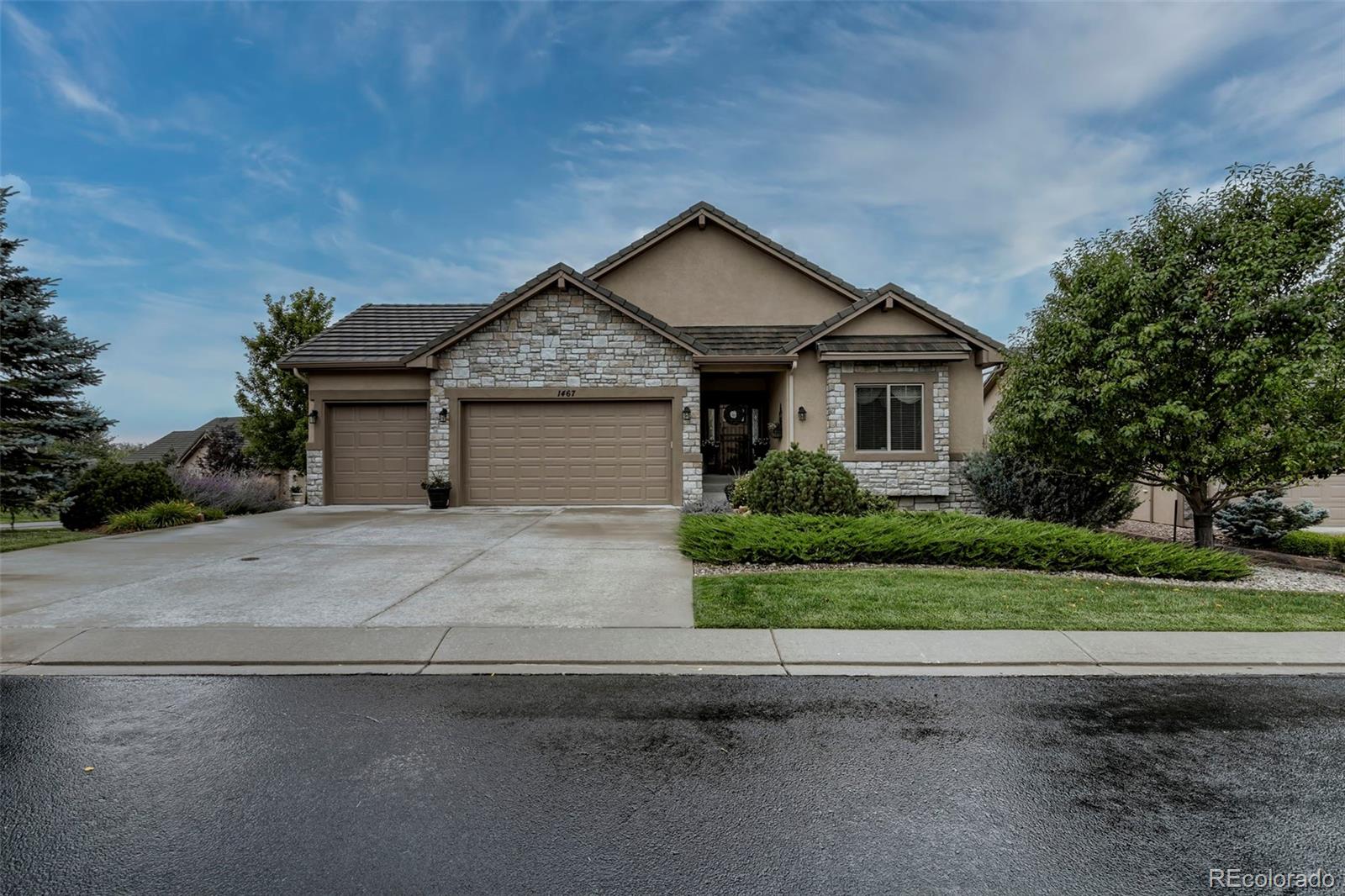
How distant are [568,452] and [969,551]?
31.8 ft

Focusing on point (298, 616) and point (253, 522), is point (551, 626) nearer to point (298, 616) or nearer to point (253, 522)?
point (298, 616)

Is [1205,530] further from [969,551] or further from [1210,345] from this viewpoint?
[969,551]

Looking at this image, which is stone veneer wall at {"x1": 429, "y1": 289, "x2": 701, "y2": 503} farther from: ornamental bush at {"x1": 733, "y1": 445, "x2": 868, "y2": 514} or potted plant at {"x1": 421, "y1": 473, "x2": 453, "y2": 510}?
ornamental bush at {"x1": 733, "y1": 445, "x2": 868, "y2": 514}

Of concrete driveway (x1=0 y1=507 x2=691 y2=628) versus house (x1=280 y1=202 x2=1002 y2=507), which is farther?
house (x1=280 y1=202 x2=1002 y2=507)

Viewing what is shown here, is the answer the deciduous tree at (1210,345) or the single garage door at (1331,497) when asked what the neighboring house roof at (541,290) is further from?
the single garage door at (1331,497)

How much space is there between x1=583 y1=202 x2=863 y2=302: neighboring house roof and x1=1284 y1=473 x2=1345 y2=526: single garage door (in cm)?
1188

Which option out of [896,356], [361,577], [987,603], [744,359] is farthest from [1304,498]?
[361,577]

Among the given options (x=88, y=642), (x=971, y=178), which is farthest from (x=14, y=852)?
(x=971, y=178)

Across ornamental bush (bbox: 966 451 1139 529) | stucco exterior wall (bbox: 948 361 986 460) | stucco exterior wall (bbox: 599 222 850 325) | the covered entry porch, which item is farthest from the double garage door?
ornamental bush (bbox: 966 451 1139 529)

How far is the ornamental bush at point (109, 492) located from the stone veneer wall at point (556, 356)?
5373 millimetres

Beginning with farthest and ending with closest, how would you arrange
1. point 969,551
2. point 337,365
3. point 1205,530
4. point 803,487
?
point 337,365 < point 803,487 < point 1205,530 < point 969,551

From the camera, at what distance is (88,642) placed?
205 inches

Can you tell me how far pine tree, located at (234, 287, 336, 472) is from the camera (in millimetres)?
21453

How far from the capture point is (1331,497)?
16.0 meters
